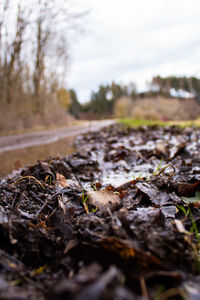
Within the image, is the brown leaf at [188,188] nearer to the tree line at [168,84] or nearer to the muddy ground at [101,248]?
the muddy ground at [101,248]

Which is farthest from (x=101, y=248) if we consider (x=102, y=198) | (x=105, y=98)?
(x=105, y=98)

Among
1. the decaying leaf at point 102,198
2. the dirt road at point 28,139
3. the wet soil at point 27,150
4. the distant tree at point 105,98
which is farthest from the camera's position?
the distant tree at point 105,98

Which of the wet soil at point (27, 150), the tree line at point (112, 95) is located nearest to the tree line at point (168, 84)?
the tree line at point (112, 95)

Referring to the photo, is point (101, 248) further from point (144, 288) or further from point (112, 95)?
point (112, 95)

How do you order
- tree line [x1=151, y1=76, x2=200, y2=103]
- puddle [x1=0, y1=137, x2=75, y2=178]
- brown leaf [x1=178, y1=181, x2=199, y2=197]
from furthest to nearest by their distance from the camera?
tree line [x1=151, y1=76, x2=200, y2=103], puddle [x1=0, y1=137, x2=75, y2=178], brown leaf [x1=178, y1=181, x2=199, y2=197]

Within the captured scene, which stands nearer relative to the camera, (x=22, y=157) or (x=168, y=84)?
(x=22, y=157)

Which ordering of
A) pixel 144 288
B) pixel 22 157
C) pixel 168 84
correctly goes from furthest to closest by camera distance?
pixel 168 84 → pixel 22 157 → pixel 144 288

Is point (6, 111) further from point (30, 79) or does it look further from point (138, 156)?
point (138, 156)

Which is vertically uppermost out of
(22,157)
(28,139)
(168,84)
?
(168,84)

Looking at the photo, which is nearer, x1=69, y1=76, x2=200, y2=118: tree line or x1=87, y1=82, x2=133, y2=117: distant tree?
x1=69, y1=76, x2=200, y2=118: tree line

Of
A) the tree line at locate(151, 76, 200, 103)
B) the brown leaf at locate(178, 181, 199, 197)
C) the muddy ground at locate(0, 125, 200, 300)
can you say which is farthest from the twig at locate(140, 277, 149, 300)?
the tree line at locate(151, 76, 200, 103)

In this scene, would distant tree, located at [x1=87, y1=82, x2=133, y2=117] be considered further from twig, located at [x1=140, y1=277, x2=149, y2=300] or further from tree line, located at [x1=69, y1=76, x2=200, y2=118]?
twig, located at [x1=140, y1=277, x2=149, y2=300]

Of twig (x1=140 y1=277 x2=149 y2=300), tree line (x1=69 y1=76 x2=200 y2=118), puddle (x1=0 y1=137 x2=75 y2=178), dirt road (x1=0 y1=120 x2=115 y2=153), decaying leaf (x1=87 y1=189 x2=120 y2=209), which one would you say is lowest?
puddle (x1=0 y1=137 x2=75 y2=178)

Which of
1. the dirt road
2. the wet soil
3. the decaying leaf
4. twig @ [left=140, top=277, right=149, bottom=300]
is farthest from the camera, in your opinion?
the dirt road
